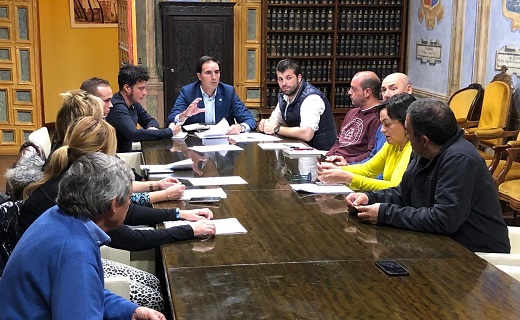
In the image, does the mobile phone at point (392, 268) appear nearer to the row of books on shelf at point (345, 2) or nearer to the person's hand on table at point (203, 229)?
the person's hand on table at point (203, 229)

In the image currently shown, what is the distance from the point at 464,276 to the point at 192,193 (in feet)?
5.46

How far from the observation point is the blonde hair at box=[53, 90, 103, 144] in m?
3.63

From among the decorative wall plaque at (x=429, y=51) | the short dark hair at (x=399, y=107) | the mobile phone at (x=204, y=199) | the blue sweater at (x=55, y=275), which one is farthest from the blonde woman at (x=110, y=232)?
the decorative wall plaque at (x=429, y=51)

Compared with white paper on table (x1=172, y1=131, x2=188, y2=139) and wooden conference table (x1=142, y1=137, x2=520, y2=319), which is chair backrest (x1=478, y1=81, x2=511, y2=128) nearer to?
white paper on table (x1=172, y1=131, x2=188, y2=139)

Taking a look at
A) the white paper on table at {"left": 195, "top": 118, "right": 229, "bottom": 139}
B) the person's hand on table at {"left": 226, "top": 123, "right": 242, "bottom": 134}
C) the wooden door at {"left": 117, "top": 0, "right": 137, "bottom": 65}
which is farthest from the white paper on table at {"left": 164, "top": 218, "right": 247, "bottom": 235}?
the wooden door at {"left": 117, "top": 0, "right": 137, "bottom": 65}

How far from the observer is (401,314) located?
2.30 m

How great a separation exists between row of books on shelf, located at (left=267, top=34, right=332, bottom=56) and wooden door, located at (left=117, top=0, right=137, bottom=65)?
5.78 ft

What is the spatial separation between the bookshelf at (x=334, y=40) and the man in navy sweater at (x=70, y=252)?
7.15m

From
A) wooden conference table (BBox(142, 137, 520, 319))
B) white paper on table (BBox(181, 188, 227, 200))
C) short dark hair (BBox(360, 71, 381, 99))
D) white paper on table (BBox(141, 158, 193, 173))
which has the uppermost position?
short dark hair (BBox(360, 71, 381, 99))

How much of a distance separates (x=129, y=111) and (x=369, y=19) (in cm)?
456

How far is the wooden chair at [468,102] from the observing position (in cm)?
728

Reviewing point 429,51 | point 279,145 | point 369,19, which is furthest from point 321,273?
point 369,19

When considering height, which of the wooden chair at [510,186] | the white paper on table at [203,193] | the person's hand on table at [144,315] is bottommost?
the wooden chair at [510,186]

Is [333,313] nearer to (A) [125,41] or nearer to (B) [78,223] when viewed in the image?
(B) [78,223]
